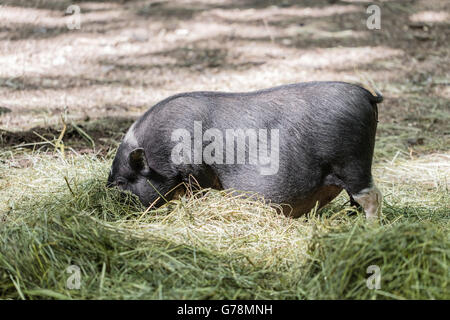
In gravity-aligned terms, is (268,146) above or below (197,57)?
above

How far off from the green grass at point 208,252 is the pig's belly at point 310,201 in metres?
0.07

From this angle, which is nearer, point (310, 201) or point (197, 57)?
point (310, 201)

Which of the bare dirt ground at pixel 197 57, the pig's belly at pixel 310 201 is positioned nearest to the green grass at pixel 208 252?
the pig's belly at pixel 310 201

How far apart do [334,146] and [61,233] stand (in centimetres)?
160

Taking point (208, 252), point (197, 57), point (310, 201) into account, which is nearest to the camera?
point (208, 252)

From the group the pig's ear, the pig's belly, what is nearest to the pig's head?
the pig's ear

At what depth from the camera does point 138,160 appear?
3572 mm

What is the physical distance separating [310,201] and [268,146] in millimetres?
445

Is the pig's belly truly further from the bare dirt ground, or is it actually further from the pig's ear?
the bare dirt ground

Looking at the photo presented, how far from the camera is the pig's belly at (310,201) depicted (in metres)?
3.56

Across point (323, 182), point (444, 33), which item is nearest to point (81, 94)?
point (323, 182)

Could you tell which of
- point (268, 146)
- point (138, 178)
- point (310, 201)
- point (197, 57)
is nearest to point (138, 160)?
point (138, 178)

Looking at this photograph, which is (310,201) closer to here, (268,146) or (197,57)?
(268,146)

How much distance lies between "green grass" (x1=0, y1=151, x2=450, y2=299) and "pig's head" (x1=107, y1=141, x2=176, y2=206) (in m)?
0.08
